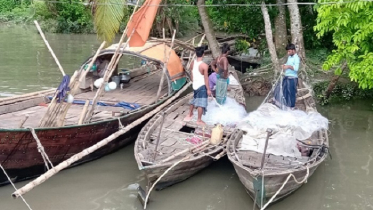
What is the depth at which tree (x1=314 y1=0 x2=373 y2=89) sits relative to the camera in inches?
271

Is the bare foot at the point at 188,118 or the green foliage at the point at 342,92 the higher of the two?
the bare foot at the point at 188,118

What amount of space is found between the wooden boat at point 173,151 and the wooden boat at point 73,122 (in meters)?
0.66

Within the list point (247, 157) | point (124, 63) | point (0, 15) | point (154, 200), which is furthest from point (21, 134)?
point (0, 15)

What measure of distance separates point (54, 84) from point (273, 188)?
885cm

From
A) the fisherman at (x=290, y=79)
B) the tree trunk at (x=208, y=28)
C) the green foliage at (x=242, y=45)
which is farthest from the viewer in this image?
the green foliage at (x=242, y=45)

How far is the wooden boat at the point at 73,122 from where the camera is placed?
5.39 metres

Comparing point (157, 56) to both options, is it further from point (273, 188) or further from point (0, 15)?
point (0, 15)

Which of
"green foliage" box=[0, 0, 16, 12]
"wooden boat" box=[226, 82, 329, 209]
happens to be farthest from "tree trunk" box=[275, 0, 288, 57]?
"green foliage" box=[0, 0, 16, 12]

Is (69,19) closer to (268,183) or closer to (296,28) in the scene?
(296,28)

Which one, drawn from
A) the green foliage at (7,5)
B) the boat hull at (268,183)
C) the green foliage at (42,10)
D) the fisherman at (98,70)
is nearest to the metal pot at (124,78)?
the fisherman at (98,70)

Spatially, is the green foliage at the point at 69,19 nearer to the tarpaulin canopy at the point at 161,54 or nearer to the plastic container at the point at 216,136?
the tarpaulin canopy at the point at 161,54

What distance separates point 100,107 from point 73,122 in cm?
108

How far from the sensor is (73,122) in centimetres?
649

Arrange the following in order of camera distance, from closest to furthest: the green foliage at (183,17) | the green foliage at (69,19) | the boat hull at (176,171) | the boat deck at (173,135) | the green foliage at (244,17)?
the boat hull at (176,171)
the boat deck at (173,135)
the green foliage at (244,17)
the green foliage at (183,17)
the green foliage at (69,19)
